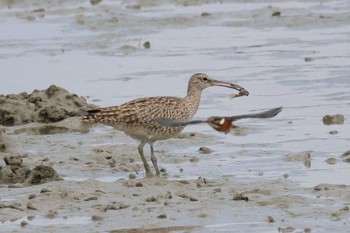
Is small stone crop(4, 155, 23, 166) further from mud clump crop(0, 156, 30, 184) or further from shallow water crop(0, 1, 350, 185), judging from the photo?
shallow water crop(0, 1, 350, 185)

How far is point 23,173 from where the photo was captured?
1235cm

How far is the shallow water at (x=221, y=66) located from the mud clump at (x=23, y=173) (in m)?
0.50

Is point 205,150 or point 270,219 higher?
point 205,150

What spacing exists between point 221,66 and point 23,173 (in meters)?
7.19

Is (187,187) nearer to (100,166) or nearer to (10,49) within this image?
(100,166)

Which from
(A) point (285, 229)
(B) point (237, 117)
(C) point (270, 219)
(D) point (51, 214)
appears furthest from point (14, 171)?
(A) point (285, 229)

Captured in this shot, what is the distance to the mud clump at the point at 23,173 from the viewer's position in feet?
39.6

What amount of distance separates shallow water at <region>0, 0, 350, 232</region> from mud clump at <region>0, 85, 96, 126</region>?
727mm

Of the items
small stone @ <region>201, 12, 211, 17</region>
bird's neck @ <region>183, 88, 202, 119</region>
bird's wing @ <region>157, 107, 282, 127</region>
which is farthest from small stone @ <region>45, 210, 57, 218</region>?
small stone @ <region>201, 12, 211, 17</region>

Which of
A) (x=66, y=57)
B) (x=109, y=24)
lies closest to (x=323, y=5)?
(x=109, y=24)

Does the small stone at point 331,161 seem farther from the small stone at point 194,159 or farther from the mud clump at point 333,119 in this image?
the mud clump at point 333,119

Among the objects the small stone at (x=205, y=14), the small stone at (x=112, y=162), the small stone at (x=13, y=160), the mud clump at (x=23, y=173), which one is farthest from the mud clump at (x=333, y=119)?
the small stone at (x=205, y=14)

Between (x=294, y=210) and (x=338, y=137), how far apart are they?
338 centimetres

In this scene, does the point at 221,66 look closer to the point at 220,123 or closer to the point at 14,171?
the point at 14,171
